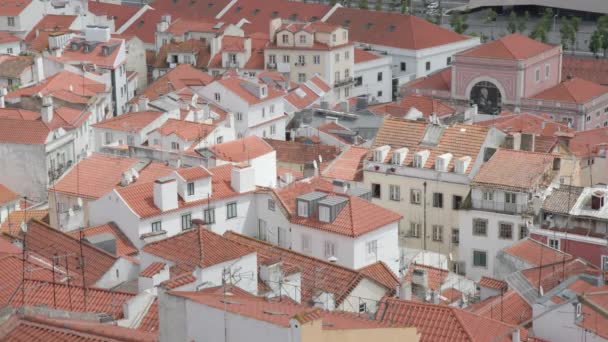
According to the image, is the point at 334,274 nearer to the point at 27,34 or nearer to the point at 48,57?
the point at 48,57

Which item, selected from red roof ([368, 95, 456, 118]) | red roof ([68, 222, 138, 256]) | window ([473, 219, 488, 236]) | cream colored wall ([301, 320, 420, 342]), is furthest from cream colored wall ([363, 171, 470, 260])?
cream colored wall ([301, 320, 420, 342])

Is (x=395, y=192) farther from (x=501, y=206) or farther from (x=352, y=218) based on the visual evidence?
(x=352, y=218)

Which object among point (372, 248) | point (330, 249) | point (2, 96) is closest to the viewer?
point (372, 248)

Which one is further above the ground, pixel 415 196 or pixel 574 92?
pixel 415 196

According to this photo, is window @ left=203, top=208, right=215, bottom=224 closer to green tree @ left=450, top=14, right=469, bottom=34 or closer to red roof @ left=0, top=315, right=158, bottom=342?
red roof @ left=0, top=315, right=158, bottom=342

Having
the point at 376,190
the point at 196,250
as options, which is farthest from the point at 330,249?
the point at 376,190

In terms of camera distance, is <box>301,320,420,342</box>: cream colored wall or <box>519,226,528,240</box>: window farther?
<box>519,226,528,240</box>: window

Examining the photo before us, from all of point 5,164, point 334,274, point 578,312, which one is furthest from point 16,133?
point 578,312

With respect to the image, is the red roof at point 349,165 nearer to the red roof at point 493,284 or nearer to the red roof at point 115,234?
the red roof at point 115,234
